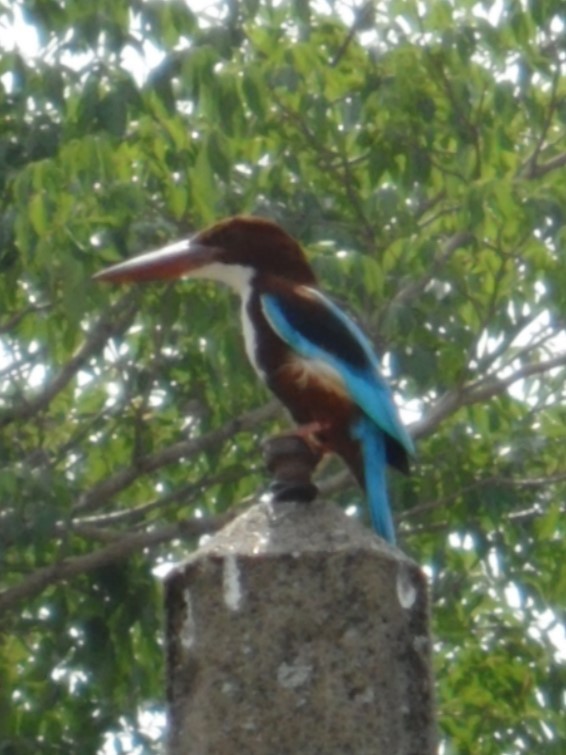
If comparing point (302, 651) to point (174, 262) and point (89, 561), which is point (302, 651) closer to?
point (174, 262)

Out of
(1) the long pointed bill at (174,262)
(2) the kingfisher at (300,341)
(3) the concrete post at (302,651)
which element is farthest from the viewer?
(1) the long pointed bill at (174,262)

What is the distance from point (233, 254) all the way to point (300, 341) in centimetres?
29

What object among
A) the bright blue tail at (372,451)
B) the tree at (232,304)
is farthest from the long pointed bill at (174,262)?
the tree at (232,304)

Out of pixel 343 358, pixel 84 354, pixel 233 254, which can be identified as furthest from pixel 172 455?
pixel 343 358

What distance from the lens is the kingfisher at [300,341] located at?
4.68m

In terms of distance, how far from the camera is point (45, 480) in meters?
6.99

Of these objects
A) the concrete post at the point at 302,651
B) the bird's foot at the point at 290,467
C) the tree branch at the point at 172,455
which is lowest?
the concrete post at the point at 302,651

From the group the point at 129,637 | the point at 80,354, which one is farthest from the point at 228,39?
the point at 129,637

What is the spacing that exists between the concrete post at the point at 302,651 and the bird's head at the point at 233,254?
7.93 feet

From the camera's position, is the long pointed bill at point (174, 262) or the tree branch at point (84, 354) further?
the tree branch at point (84, 354)

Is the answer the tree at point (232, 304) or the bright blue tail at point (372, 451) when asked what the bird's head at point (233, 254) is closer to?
the bright blue tail at point (372, 451)

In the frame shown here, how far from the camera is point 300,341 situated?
191 inches

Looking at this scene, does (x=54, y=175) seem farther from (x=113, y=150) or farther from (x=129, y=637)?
(x=129, y=637)

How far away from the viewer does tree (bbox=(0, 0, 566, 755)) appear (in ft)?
22.3
